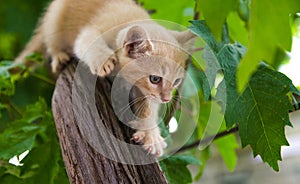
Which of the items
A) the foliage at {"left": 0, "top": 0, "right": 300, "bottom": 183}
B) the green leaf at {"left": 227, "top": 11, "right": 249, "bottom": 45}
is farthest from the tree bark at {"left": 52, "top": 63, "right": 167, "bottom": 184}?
the green leaf at {"left": 227, "top": 11, "right": 249, "bottom": 45}

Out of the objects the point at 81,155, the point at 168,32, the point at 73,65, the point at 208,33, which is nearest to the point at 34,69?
the point at 73,65

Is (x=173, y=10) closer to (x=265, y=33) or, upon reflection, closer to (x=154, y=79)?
(x=154, y=79)

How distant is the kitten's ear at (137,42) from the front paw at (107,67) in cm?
5

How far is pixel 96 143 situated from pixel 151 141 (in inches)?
7.6

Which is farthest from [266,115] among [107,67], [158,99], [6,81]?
[6,81]

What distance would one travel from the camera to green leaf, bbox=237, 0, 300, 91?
51 cm

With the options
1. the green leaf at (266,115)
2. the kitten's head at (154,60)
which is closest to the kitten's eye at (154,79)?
the kitten's head at (154,60)

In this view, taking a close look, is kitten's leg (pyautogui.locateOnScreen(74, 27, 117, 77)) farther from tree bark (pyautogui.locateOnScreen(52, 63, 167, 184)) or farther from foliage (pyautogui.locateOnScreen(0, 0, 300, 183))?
foliage (pyautogui.locateOnScreen(0, 0, 300, 183))

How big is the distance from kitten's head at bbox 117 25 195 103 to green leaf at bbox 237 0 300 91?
0.57m

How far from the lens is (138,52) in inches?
45.4

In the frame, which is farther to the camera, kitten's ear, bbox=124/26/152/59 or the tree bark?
kitten's ear, bbox=124/26/152/59

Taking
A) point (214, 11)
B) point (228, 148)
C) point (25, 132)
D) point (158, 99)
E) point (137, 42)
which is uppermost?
point (214, 11)

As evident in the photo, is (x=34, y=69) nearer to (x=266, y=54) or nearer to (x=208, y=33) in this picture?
(x=208, y=33)

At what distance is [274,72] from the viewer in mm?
959
